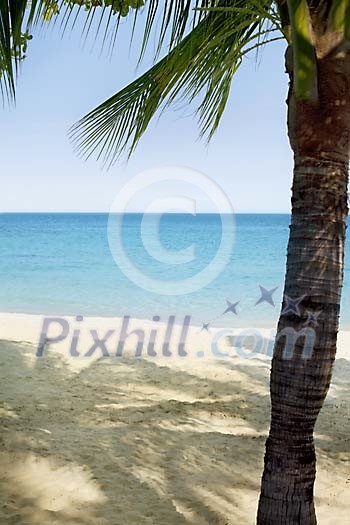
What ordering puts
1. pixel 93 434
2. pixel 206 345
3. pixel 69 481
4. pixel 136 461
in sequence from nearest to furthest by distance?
pixel 69 481, pixel 136 461, pixel 93 434, pixel 206 345

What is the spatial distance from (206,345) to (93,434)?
3.86 metres

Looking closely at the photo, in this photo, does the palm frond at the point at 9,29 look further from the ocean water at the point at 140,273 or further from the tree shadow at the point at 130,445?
the ocean water at the point at 140,273

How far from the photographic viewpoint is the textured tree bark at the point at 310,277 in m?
2.10

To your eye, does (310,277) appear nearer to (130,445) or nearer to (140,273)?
(130,445)

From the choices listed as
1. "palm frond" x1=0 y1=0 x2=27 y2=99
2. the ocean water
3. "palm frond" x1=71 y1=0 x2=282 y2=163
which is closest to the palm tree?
"palm frond" x1=0 y1=0 x2=27 y2=99

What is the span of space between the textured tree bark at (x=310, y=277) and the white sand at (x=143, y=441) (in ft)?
3.41

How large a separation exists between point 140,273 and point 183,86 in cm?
2564

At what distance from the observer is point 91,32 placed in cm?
233

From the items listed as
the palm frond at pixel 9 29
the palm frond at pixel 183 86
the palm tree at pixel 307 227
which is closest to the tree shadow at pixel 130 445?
the palm tree at pixel 307 227

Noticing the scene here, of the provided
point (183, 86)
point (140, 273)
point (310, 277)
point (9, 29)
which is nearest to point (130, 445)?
point (183, 86)

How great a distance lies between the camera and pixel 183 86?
323 centimetres

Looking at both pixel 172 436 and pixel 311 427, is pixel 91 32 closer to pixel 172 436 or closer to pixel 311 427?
pixel 311 427

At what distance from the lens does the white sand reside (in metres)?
3.19

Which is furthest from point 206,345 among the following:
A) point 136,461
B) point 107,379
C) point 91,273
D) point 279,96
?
point 279,96
